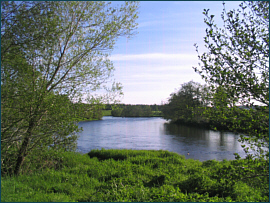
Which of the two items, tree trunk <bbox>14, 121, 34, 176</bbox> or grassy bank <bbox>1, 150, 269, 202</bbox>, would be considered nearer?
grassy bank <bbox>1, 150, 269, 202</bbox>

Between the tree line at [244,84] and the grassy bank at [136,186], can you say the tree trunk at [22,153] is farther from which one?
the tree line at [244,84]

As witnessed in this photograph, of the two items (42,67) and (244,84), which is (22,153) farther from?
(244,84)

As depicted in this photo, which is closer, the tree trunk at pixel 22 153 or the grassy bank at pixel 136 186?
the grassy bank at pixel 136 186

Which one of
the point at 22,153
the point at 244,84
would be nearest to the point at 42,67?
the point at 22,153

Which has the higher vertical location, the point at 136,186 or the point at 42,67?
the point at 42,67

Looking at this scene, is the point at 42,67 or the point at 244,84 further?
the point at 42,67

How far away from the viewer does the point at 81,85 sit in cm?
692

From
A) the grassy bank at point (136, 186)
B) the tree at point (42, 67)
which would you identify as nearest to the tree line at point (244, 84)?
the grassy bank at point (136, 186)

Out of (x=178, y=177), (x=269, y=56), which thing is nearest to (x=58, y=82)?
(x=178, y=177)

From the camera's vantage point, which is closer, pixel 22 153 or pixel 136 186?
pixel 136 186

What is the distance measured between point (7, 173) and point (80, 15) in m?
5.08

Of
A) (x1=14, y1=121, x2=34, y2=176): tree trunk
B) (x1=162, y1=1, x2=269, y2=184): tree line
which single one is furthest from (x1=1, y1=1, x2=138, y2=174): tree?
(x1=162, y1=1, x2=269, y2=184): tree line

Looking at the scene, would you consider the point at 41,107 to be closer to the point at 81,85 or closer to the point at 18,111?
the point at 18,111

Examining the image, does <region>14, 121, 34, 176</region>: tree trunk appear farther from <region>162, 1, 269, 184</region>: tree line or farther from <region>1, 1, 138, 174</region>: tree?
<region>162, 1, 269, 184</region>: tree line
